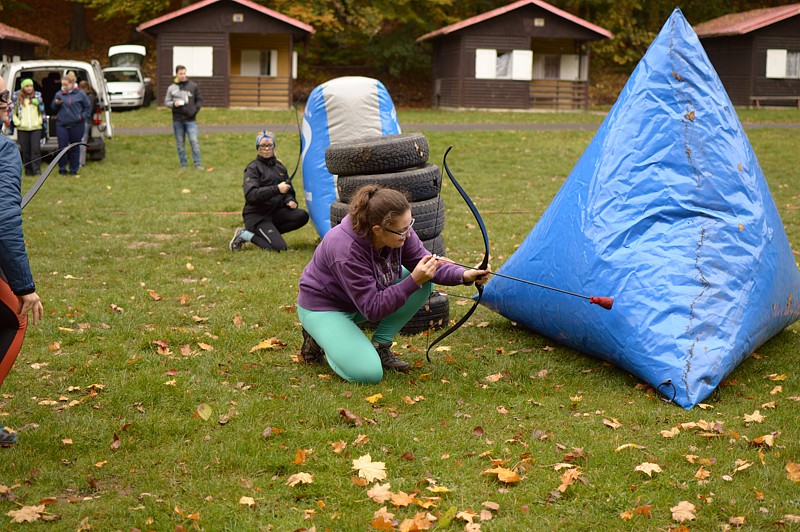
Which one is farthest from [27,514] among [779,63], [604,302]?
[779,63]

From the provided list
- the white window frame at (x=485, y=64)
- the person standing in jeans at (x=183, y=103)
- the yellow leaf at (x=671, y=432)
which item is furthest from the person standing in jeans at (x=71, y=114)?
the white window frame at (x=485, y=64)

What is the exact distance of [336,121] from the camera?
9055mm

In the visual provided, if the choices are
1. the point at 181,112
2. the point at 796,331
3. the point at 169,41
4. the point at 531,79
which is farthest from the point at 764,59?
the point at 796,331

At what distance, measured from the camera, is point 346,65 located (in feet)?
141

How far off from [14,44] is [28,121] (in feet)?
A: 71.8

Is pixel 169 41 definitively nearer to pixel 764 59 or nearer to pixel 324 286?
pixel 764 59

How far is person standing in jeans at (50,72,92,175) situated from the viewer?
52.0 ft

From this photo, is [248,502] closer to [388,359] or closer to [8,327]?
[8,327]

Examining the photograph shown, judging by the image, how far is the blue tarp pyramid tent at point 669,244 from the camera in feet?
16.8

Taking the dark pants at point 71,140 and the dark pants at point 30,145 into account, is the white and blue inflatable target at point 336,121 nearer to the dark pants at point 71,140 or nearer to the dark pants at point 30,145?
the dark pants at point 71,140

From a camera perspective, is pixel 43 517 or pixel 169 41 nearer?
pixel 43 517

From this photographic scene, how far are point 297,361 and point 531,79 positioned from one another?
30.8 meters

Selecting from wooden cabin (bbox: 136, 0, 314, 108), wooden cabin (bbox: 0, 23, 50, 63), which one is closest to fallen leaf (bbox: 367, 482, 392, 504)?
wooden cabin (bbox: 136, 0, 314, 108)

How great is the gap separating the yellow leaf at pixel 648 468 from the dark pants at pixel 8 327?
2.92 metres
